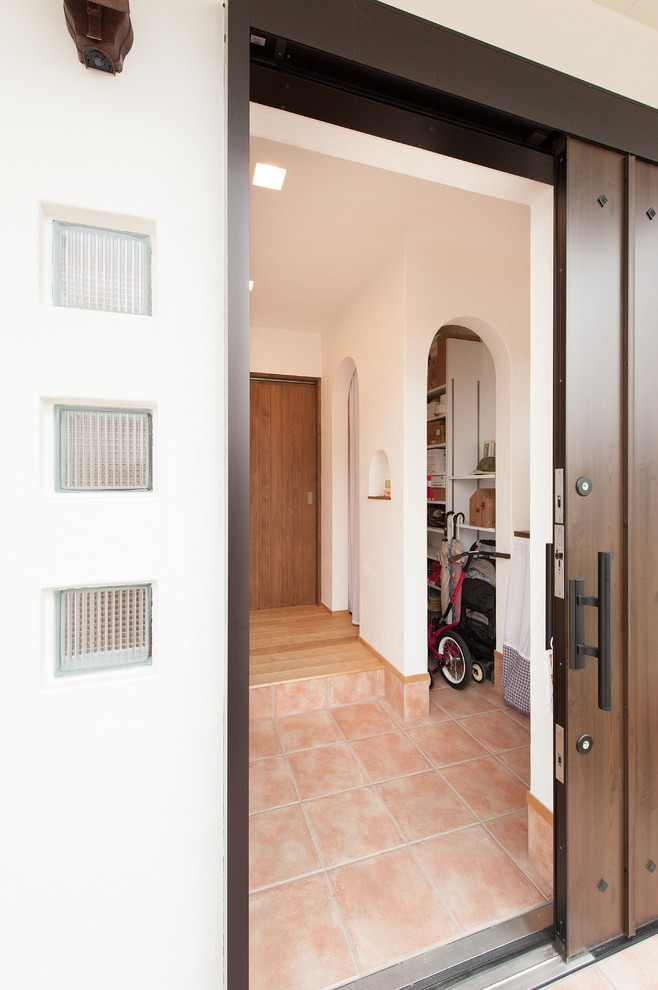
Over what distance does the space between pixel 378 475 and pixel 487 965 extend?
2395mm

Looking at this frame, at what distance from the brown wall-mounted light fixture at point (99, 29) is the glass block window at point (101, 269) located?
27 cm

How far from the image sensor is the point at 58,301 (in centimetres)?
80

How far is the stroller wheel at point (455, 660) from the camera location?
9.00ft

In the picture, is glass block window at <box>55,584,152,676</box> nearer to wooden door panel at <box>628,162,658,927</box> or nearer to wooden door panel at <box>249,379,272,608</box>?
wooden door panel at <box>628,162,658,927</box>

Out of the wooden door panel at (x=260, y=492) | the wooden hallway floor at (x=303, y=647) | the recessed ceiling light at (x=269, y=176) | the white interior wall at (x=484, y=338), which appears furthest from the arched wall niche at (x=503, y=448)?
the wooden door panel at (x=260, y=492)

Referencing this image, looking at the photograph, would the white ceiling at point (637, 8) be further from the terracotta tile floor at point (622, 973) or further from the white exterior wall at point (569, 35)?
the terracotta tile floor at point (622, 973)

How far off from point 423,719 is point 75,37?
292 centimetres

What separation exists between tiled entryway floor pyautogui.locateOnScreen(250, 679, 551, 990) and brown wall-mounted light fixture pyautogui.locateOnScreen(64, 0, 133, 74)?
211 cm

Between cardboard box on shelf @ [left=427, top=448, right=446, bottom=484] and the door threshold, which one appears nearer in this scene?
the door threshold

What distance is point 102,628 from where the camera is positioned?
83 cm

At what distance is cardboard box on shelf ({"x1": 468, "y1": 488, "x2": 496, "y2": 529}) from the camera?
297 cm

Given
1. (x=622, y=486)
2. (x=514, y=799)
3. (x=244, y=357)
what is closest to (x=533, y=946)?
(x=514, y=799)

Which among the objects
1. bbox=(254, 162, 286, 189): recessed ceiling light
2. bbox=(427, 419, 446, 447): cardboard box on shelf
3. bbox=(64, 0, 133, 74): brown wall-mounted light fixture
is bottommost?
bbox=(427, 419, 446, 447): cardboard box on shelf

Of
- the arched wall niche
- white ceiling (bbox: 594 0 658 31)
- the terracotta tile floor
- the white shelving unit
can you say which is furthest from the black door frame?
the white shelving unit
